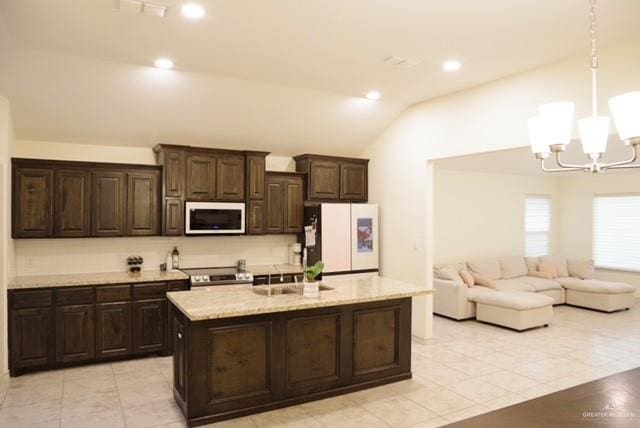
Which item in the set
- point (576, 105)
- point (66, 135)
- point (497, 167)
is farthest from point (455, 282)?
point (66, 135)

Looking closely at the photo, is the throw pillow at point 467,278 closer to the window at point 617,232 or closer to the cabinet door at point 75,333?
the window at point 617,232

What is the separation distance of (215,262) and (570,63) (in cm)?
472

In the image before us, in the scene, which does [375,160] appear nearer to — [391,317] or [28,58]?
[391,317]

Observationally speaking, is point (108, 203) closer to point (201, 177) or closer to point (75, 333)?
point (201, 177)

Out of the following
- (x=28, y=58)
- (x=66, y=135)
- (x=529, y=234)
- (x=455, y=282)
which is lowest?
(x=455, y=282)

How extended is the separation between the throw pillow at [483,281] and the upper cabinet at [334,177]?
2654 millimetres

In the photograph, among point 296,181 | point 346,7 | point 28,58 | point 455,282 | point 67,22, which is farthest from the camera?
point 455,282

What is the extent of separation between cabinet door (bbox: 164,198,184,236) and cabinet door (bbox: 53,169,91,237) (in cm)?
85

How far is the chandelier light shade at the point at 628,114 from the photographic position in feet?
6.39

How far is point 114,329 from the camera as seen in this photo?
4.86m

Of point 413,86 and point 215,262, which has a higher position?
point 413,86

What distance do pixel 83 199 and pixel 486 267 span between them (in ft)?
21.6

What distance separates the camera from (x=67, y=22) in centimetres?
330

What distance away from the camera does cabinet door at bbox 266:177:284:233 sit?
6070 mm
